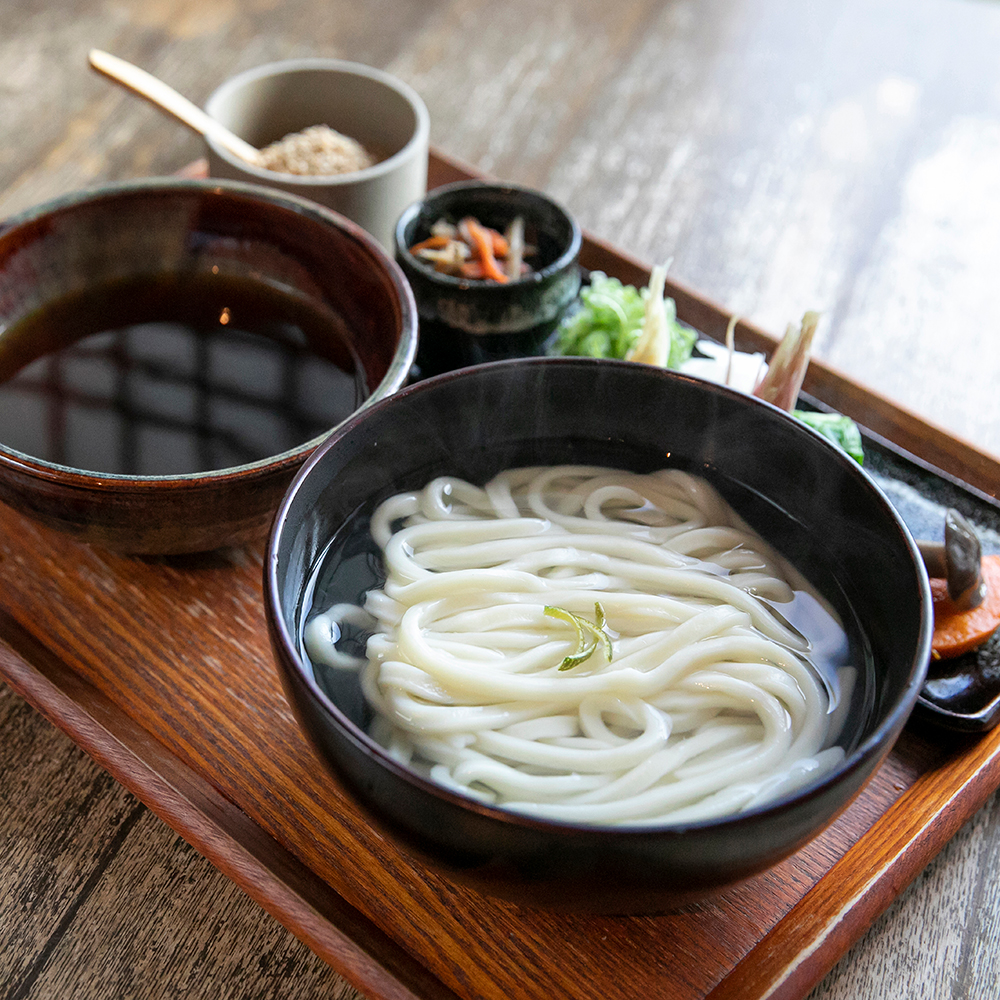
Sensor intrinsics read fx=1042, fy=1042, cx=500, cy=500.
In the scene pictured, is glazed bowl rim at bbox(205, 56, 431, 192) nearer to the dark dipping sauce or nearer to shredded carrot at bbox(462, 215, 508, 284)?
shredded carrot at bbox(462, 215, 508, 284)

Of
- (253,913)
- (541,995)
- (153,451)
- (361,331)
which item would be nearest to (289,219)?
(361,331)

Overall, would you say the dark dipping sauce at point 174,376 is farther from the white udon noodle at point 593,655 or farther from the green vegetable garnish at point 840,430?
the green vegetable garnish at point 840,430

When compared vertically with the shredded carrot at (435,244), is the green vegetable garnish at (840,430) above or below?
above

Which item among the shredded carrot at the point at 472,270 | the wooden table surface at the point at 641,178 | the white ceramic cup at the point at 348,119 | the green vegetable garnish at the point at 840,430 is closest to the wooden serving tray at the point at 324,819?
the wooden table surface at the point at 641,178

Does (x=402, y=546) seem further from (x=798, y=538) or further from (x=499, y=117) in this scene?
(x=499, y=117)

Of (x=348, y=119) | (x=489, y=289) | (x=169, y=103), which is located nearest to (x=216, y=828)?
(x=489, y=289)
